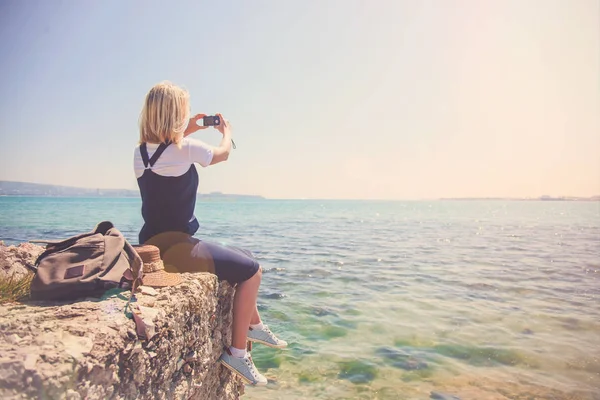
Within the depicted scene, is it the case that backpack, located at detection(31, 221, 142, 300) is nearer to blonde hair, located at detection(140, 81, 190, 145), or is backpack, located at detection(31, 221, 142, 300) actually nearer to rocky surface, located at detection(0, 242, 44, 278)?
blonde hair, located at detection(140, 81, 190, 145)

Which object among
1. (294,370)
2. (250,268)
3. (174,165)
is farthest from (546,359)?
(174,165)

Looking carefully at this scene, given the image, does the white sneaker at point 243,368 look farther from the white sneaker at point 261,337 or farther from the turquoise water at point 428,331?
the turquoise water at point 428,331

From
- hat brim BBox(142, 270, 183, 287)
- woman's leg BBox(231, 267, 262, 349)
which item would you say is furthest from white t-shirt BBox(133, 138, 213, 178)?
woman's leg BBox(231, 267, 262, 349)

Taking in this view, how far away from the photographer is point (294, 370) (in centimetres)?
703

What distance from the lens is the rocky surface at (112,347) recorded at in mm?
1904

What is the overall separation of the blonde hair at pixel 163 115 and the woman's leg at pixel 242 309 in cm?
167

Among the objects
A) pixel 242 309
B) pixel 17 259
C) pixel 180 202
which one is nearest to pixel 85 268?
pixel 180 202

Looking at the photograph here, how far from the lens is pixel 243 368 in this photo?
159 inches

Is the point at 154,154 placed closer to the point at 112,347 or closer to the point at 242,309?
the point at 242,309

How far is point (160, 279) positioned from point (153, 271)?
0.12m

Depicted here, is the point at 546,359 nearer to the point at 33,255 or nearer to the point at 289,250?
the point at 33,255

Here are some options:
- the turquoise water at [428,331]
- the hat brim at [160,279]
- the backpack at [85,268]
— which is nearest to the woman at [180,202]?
the hat brim at [160,279]

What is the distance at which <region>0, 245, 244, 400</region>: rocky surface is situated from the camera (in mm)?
1904

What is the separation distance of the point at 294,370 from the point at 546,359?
5170 millimetres
